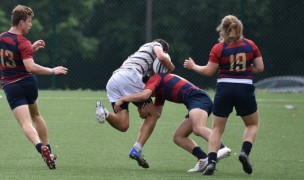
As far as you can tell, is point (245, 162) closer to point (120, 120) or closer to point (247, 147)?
point (247, 147)

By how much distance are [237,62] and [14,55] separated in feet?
7.84

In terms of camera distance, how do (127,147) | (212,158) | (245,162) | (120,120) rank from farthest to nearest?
(127,147), (120,120), (212,158), (245,162)

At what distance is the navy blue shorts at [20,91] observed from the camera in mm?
10461

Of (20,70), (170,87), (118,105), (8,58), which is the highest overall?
(8,58)

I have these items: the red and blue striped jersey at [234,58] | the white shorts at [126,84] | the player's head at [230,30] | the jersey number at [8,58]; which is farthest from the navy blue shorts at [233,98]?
the jersey number at [8,58]

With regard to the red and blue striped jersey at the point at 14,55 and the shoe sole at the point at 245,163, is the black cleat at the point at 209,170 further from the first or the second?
the red and blue striped jersey at the point at 14,55

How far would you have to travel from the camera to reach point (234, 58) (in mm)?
9891

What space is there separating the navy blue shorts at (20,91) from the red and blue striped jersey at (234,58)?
204 centimetres

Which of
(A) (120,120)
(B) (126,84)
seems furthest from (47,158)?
(B) (126,84)

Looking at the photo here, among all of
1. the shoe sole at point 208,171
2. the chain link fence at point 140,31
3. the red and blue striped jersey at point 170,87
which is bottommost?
the chain link fence at point 140,31

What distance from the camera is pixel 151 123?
35.4ft

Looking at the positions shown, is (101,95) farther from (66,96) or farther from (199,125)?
(199,125)

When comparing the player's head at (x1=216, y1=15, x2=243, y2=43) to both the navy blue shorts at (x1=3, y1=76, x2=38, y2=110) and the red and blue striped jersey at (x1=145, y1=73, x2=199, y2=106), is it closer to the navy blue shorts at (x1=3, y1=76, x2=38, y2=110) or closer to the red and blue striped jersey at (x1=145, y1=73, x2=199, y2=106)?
the red and blue striped jersey at (x1=145, y1=73, x2=199, y2=106)

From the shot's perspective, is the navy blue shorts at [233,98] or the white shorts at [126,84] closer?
the navy blue shorts at [233,98]
